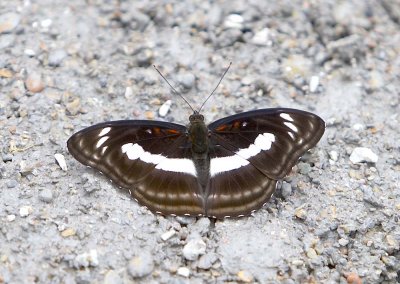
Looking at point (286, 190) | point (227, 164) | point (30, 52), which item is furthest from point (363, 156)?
point (30, 52)

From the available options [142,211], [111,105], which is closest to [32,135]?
[111,105]

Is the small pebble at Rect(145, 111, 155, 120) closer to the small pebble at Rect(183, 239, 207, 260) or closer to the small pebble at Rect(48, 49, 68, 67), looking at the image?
the small pebble at Rect(48, 49, 68, 67)

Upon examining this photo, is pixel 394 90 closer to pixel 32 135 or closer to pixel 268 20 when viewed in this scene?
pixel 268 20

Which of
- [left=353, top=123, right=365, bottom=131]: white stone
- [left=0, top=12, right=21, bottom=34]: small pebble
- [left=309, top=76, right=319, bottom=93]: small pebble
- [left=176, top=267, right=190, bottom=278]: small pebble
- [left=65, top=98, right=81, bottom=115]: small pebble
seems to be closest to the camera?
[left=176, top=267, right=190, bottom=278]: small pebble

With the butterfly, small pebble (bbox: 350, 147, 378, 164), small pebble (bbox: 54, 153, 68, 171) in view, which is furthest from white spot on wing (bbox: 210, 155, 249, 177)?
small pebble (bbox: 54, 153, 68, 171)

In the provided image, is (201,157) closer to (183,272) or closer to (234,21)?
(183,272)
